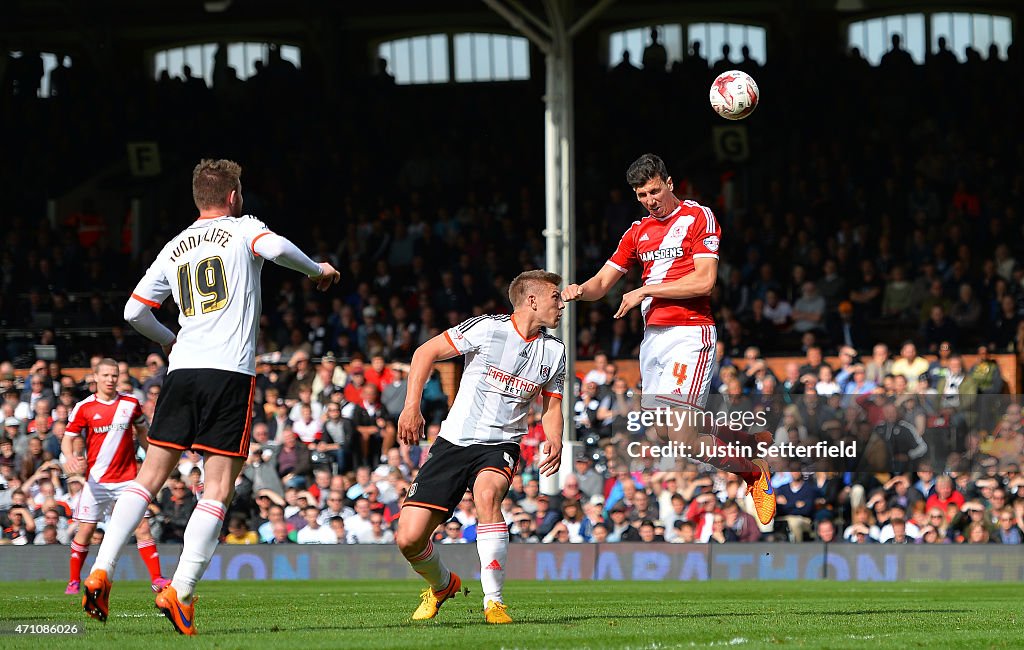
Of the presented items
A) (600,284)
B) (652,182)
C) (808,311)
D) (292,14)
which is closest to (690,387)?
(600,284)

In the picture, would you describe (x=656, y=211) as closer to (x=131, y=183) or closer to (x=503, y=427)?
(x=503, y=427)

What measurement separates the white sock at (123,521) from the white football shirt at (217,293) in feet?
2.22

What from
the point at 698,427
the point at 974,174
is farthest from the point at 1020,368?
the point at 698,427

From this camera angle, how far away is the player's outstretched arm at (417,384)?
8.45m

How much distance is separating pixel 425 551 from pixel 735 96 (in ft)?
13.3

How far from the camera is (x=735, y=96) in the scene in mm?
10719

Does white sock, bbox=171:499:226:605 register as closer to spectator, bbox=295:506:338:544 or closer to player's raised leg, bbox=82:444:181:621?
player's raised leg, bbox=82:444:181:621

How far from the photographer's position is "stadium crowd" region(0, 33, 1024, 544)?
17.1 metres

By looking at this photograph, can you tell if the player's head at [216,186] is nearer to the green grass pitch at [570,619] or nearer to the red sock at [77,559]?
the green grass pitch at [570,619]

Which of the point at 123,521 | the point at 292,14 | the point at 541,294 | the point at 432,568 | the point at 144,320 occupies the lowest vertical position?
the point at 432,568

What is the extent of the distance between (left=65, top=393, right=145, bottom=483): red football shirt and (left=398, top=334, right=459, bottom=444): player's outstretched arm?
585 centimetres

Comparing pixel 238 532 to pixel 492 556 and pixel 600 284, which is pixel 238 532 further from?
pixel 492 556

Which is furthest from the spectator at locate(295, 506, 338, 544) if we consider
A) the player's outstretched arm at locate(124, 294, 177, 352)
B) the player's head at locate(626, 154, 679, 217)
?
the player's outstretched arm at locate(124, 294, 177, 352)

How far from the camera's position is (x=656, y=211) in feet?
32.5
